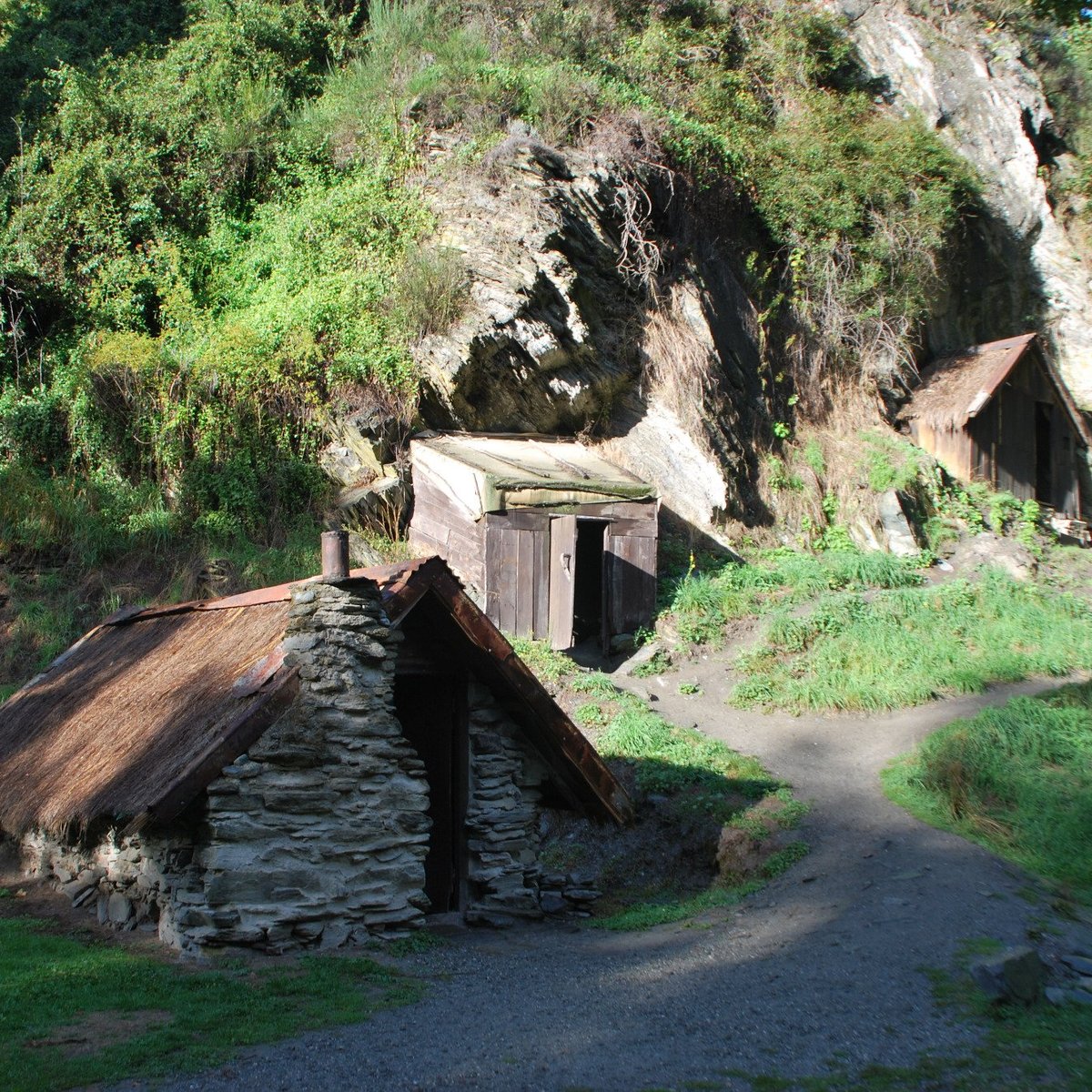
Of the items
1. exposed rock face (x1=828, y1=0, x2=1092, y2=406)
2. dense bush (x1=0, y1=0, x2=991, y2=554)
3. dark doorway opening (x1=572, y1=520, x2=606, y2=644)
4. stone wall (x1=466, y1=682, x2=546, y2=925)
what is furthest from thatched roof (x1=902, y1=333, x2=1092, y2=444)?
stone wall (x1=466, y1=682, x2=546, y2=925)

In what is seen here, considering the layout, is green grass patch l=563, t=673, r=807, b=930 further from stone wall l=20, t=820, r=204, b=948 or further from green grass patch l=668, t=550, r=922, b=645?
stone wall l=20, t=820, r=204, b=948

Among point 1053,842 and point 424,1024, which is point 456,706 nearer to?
point 424,1024

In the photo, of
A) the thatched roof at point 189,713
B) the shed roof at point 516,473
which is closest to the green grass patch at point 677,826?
the thatched roof at point 189,713

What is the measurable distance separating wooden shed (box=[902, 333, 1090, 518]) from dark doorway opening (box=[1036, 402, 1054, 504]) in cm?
2

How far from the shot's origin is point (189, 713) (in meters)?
8.14

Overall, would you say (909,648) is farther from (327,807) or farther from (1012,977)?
(327,807)

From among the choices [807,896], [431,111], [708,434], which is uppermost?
[431,111]

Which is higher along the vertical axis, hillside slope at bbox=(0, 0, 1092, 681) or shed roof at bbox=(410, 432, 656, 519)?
hillside slope at bbox=(0, 0, 1092, 681)

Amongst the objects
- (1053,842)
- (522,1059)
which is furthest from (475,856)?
(1053,842)

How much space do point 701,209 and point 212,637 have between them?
16.2 m

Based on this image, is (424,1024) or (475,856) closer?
(424,1024)

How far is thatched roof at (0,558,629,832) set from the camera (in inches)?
293

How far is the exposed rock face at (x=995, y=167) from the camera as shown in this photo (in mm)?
27359

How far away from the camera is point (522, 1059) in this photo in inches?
229
